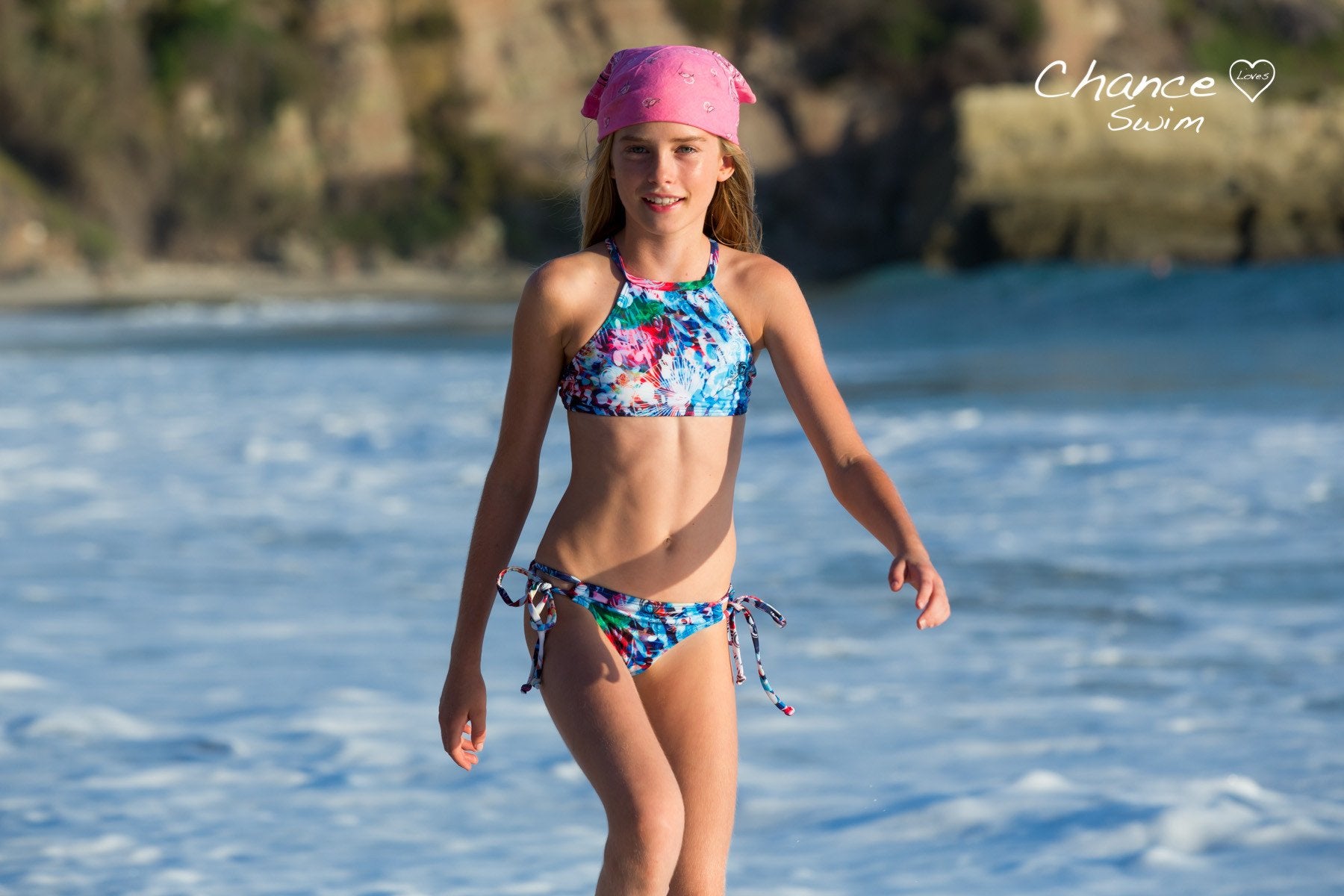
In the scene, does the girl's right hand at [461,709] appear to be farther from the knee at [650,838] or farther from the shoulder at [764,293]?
the shoulder at [764,293]

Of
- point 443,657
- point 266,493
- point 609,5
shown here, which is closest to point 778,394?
point 266,493

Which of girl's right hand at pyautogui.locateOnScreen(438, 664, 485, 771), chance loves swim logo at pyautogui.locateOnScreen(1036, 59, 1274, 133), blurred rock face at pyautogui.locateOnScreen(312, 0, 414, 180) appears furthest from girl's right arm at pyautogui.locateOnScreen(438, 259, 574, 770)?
blurred rock face at pyautogui.locateOnScreen(312, 0, 414, 180)

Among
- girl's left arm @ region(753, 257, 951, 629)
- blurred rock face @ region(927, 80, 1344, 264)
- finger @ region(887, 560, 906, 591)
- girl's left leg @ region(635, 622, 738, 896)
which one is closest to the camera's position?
finger @ region(887, 560, 906, 591)

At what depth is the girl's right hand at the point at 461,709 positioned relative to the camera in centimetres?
247

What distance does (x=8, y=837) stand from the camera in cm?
395

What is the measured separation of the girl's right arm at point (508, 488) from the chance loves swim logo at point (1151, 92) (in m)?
21.6

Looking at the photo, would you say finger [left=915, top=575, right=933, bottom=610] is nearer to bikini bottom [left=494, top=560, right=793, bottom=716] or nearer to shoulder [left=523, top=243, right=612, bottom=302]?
bikini bottom [left=494, top=560, right=793, bottom=716]

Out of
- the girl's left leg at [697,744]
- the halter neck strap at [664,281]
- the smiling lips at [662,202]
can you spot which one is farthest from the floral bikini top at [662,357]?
the girl's left leg at [697,744]

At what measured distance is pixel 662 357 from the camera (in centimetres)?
253

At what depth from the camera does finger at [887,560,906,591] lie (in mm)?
2178

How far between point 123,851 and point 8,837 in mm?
289

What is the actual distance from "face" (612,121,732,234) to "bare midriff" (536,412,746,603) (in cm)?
29

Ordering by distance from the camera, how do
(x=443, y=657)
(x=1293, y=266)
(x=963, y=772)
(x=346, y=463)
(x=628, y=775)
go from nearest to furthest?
(x=628, y=775) → (x=963, y=772) → (x=443, y=657) → (x=346, y=463) → (x=1293, y=266)

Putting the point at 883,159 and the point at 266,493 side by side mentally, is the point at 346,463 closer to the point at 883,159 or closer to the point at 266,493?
the point at 266,493
